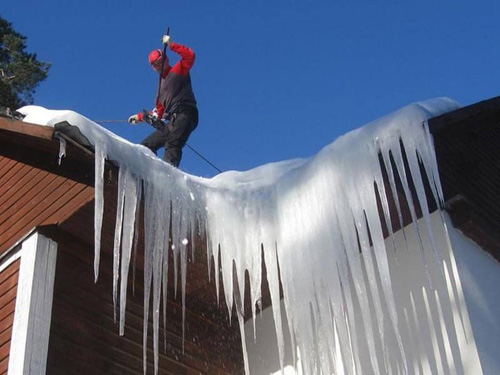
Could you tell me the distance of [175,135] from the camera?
608 centimetres

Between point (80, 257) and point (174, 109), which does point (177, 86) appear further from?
point (80, 257)

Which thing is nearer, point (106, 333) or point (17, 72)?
point (106, 333)

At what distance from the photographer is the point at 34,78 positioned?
15.7 metres

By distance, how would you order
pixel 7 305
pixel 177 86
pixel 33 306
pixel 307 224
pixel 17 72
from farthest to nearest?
pixel 17 72, pixel 177 86, pixel 307 224, pixel 7 305, pixel 33 306

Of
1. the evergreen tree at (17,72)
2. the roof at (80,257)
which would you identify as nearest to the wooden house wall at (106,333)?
the roof at (80,257)

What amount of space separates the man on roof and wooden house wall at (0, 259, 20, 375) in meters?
1.62

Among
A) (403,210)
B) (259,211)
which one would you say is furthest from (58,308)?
(403,210)

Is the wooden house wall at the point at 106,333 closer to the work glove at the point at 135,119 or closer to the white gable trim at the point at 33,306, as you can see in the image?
the white gable trim at the point at 33,306

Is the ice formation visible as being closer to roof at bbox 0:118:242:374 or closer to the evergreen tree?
roof at bbox 0:118:242:374

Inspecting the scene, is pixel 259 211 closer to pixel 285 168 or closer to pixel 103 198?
pixel 285 168

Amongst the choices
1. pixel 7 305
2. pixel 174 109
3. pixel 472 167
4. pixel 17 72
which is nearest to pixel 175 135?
pixel 174 109

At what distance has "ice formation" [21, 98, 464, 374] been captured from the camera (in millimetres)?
4477

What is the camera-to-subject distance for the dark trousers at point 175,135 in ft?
19.6

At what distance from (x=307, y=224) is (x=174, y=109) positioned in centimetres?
204
